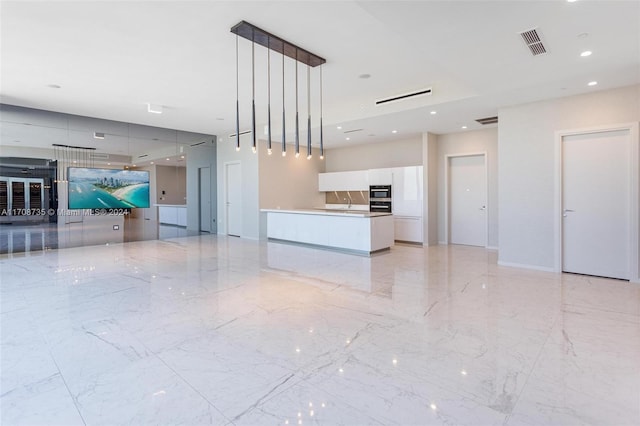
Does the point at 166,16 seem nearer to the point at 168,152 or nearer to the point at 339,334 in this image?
the point at 339,334

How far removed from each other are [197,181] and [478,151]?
26.8 feet

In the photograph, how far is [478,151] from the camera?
26.5ft

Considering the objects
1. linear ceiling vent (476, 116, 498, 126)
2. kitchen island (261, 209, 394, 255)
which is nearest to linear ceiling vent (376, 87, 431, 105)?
linear ceiling vent (476, 116, 498, 126)

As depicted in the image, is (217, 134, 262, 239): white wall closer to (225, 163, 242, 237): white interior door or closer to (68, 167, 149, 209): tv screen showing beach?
(225, 163, 242, 237): white interior door

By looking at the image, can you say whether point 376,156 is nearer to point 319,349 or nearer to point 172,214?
point 172,214

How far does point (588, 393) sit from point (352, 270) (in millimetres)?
3745

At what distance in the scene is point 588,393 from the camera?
7.01ft

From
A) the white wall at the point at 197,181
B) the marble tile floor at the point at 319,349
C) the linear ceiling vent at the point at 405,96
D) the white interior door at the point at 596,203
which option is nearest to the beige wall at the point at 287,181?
the white wall at the point at 197,181

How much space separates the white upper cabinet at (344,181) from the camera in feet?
31.8

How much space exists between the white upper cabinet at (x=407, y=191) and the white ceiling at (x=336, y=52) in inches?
73.0

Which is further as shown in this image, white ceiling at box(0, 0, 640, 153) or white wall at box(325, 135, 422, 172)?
white wall at box(325, 135, 422, 172)

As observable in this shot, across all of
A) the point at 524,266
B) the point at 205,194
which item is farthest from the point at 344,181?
the point at 524,266

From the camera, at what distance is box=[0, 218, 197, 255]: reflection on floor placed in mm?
7656

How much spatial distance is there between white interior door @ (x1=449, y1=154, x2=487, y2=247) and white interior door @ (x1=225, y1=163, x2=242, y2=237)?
6.00m
